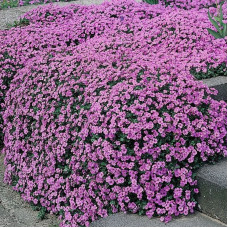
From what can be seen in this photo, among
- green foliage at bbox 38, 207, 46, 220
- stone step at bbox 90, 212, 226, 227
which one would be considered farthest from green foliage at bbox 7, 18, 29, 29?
stone step at bbox 90, 212, 226, 227

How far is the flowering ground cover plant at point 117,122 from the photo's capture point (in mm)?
3576

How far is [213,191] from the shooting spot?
344cm

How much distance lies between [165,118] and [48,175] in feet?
4.20

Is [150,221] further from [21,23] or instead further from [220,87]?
[21,23]

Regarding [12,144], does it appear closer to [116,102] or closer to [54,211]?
[54,211]

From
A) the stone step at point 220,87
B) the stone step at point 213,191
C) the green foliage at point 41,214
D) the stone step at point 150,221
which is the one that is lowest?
the green foliage at point 41,214

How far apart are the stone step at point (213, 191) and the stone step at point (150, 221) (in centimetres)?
6

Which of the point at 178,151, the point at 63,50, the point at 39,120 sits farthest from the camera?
the point at 63,50

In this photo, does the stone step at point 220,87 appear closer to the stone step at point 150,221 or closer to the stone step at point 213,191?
the stone step at point 213,191

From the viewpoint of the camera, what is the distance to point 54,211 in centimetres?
421

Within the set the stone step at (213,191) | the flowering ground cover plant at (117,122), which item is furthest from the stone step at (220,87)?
the stone step at (213,191)

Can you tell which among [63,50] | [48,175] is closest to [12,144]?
[48,175]

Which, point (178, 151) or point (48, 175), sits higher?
point (178, 151)

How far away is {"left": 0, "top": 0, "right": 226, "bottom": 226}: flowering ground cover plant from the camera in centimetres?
358
